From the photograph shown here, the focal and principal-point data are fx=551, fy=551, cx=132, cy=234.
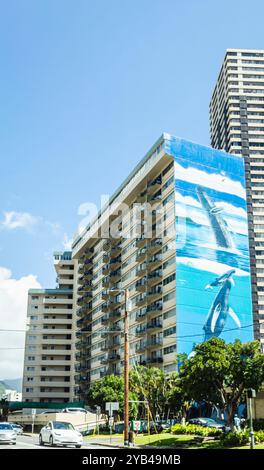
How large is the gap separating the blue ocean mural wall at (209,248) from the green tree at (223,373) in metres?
34.5

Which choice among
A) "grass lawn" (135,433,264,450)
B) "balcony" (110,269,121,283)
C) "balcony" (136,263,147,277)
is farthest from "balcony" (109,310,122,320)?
"grass lawn" (135,433,264,450)

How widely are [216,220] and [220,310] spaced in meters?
13.5

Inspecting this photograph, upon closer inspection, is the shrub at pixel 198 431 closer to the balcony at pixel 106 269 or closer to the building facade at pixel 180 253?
the building facade at pixel 180 253

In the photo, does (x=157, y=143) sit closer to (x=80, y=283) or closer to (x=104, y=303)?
(x=104, y=303)

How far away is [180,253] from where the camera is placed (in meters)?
73.4

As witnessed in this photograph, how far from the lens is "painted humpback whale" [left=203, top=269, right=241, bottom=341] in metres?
73.3

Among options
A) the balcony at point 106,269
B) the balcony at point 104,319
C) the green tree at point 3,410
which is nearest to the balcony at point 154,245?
the balcony at point 106,269

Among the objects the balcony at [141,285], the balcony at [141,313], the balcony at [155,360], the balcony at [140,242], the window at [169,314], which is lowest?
the balcony at [155,360]

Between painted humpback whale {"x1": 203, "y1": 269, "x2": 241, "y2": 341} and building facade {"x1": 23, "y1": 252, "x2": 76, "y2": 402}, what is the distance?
182 feet

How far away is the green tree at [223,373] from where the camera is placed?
3341 cm

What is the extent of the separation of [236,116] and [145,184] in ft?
211

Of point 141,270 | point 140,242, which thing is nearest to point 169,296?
point 141,270

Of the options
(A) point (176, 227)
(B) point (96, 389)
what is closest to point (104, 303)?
(A) point (176, 227)

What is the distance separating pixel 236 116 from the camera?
141m
